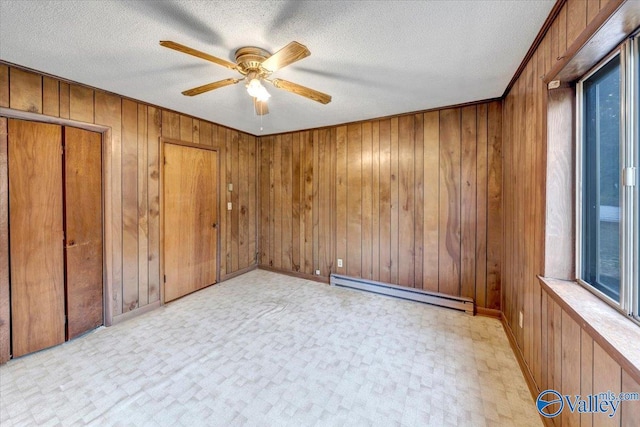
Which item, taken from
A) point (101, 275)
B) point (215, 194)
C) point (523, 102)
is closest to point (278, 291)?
point (215, 194)

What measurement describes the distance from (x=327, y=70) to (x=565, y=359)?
91.9 inches

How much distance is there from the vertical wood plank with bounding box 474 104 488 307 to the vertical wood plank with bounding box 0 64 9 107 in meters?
4.20

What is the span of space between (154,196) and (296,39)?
7.82 ft

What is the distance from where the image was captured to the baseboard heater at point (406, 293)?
9.11ft

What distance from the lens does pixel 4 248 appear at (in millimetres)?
1922

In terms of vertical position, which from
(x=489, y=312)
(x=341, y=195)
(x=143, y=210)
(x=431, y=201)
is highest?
(x=341, y=195)

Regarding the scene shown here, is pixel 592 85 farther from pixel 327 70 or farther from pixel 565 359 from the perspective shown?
pixel 327 70

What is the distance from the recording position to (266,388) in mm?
1693

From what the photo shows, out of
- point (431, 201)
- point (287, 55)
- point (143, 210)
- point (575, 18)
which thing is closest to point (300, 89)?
point (287, 55)

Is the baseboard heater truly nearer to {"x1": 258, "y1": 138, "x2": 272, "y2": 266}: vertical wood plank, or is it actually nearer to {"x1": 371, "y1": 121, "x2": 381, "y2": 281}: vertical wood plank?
{"x1": 371, "y1": 121, "x2": 381, "y2": 281}: vertical wood plank

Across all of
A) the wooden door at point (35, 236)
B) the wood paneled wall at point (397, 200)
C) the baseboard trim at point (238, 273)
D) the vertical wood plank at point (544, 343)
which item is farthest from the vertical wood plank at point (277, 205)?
the vertical wood plank at point (544, 343)

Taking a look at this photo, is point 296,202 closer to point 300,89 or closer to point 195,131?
point 195,131

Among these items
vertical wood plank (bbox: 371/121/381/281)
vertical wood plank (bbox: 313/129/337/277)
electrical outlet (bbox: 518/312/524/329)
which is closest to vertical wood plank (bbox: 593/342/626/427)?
electrical outlet (bbox: 518/312/524/329)

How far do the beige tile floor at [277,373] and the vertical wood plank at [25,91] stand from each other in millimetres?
2024
